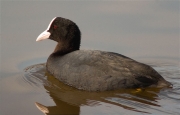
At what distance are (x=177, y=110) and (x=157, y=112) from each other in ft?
0.77

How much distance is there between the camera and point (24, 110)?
17.5ft

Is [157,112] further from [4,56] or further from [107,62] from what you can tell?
[4,56]

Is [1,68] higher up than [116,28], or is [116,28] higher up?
[116,28]

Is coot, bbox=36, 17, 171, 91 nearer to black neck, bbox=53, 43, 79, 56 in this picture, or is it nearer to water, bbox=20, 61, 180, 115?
water, bbox=20, 61, 180, 115

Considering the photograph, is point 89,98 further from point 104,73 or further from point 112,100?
point 104,73

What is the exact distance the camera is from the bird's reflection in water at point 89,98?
537 centimetres

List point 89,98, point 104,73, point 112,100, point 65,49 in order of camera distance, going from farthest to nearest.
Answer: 1. point 65,49
2. point 104,73
3. point 89,98
4. point 112,100

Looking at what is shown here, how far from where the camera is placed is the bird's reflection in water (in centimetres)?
537

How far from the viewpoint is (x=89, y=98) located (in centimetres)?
570

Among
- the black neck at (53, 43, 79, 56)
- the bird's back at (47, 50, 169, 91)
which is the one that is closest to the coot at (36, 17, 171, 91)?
the bird's back at (47, 50, 169, 91)

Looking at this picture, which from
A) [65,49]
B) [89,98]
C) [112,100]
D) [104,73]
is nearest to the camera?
[112,100]

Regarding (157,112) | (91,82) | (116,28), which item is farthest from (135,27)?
(157,112)

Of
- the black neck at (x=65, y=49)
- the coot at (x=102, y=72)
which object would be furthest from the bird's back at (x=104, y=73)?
the black neck at (x=65, y=49)

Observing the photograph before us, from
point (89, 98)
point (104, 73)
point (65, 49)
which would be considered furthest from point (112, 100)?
point (65, 49)
